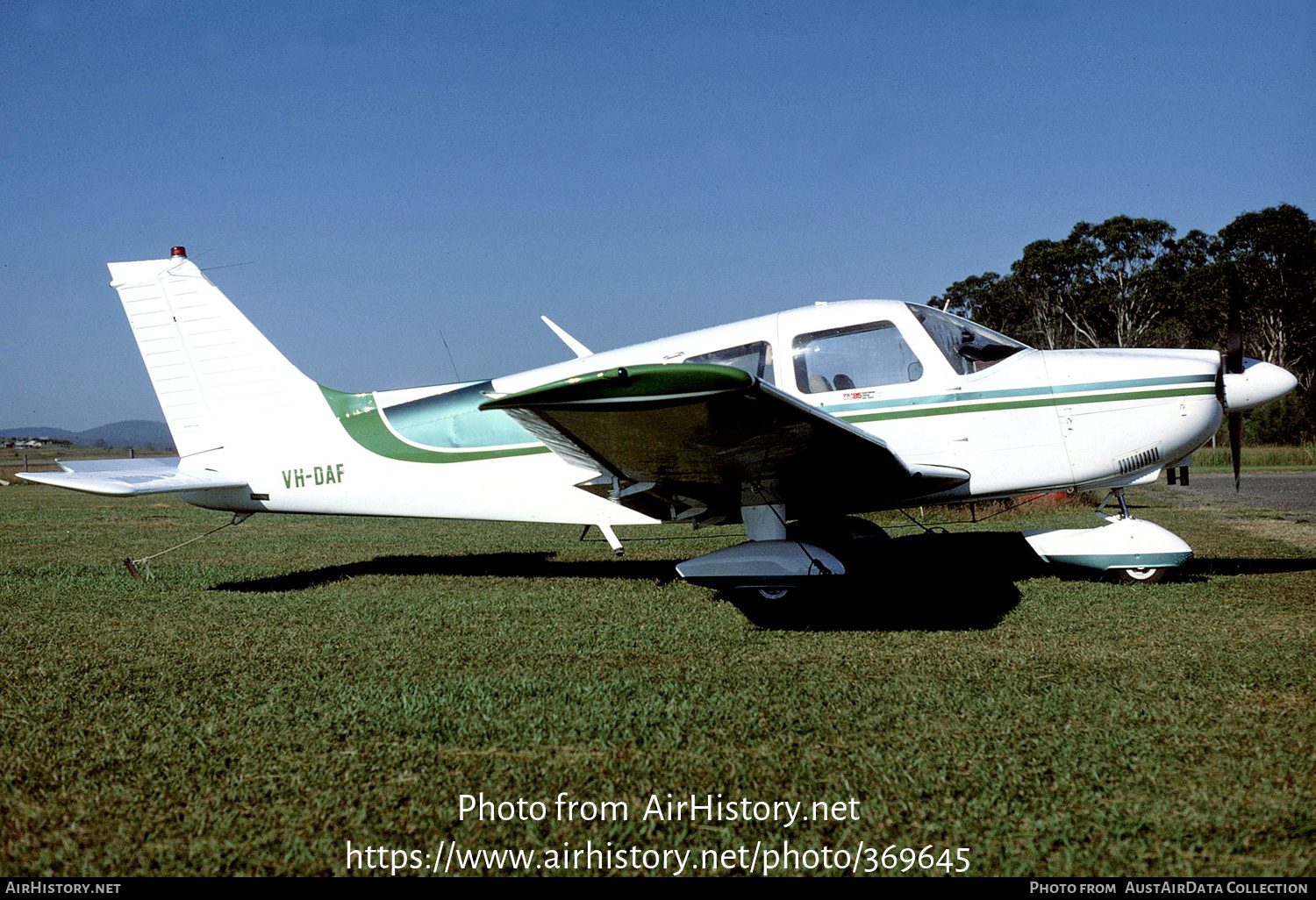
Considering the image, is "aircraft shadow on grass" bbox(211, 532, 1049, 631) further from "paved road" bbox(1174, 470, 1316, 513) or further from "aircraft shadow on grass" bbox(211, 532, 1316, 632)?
"paved road" bbox(1174, 470, 1316, 513)

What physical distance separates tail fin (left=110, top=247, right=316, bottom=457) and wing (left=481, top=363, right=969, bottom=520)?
317cm

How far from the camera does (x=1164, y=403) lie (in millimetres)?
5609

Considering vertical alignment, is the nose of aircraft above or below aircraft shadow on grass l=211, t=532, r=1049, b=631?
above

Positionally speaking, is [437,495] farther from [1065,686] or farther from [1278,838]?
[1278,838]

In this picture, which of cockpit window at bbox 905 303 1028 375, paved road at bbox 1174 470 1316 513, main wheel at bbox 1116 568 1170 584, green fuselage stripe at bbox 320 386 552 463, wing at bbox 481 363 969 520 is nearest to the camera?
wing at bbox 481 363 969 520

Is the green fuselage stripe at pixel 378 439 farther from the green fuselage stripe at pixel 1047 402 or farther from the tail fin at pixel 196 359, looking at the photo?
the green fuselage stripe at pixel 1047 402

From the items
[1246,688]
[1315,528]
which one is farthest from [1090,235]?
[1246,688]

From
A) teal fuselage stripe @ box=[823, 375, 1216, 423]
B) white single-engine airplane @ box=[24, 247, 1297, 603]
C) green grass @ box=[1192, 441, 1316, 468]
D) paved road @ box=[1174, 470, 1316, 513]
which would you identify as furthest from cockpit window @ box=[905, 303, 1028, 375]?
green grass @ box=[1192, 441, 1316, 468]

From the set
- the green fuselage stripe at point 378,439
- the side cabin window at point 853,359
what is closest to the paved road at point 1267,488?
the side cabin window at point 853,359

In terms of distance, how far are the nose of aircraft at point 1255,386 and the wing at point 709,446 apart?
6.54ft

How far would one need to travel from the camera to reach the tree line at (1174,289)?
35.4 m

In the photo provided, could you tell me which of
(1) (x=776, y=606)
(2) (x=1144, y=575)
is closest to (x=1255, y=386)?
(2) (x=1144, y=575)

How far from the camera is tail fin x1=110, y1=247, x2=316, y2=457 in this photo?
682 cm

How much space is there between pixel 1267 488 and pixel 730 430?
1679 centimetres
